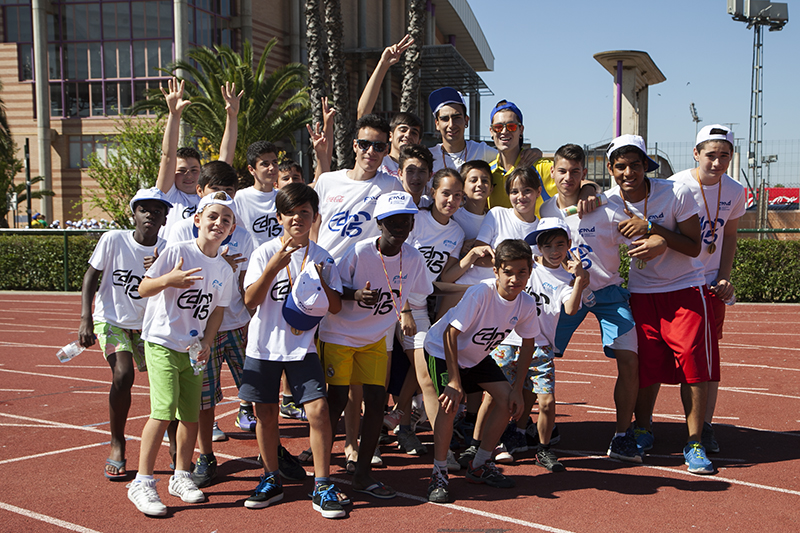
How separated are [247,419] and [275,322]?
2.12 m

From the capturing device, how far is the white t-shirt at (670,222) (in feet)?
17.3

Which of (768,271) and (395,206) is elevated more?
(395,206)

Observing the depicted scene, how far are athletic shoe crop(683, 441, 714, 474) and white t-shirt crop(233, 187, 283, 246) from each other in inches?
141

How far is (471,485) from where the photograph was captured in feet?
15.6

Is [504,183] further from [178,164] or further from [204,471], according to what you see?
[204,471]

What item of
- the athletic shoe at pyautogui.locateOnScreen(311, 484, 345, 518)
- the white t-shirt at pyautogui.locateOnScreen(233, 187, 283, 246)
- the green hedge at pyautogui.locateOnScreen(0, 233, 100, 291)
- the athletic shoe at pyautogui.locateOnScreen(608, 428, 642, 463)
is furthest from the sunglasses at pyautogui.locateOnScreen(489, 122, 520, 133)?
the green hedge at pyautogui.locateOnScreen(0, 233, 100, 291)

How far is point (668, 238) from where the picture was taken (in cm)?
513

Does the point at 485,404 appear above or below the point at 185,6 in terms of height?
below

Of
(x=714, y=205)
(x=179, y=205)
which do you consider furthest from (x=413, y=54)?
(x=714, y=205)

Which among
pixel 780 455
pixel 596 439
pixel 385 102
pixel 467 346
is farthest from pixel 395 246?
pixel 385 102

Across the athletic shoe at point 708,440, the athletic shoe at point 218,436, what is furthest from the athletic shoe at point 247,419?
the athletic shoe at point 708,440

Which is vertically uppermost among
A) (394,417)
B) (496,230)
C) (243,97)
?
(243,97)

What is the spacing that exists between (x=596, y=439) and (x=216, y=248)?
3.47 m

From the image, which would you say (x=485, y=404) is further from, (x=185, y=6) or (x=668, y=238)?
(x=185, y=6)
